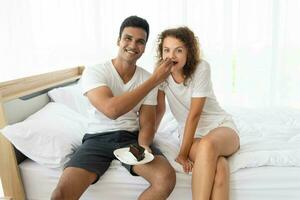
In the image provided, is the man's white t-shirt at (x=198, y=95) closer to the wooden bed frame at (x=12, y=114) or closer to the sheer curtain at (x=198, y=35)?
the wooden bed frame at (x=12, y=114)

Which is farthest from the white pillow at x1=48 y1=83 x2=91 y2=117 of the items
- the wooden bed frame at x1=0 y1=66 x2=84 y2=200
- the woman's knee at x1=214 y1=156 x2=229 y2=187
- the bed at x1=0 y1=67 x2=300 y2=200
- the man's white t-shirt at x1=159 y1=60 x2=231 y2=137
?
the woman's knee at x1=214 y1=156 x2=229 y2=187

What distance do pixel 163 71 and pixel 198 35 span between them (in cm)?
135

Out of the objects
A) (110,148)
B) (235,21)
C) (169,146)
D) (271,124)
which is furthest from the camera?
(235,21)

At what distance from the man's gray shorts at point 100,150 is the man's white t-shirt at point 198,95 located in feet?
0.77

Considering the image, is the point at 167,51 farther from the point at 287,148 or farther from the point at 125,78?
the point at 287,148

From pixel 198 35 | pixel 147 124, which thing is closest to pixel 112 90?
pixel 147 124

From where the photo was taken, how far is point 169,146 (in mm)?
1598

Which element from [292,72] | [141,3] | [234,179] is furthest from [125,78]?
[292,72]

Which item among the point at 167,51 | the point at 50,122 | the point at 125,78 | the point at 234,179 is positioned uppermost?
the point at 167,51

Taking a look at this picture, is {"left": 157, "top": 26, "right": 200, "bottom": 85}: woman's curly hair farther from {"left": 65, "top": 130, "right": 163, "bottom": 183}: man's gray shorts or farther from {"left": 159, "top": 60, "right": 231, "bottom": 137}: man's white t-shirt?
{"left": 65, "top": 130, "right": 163, "bottom": 183}: man's gray shorts

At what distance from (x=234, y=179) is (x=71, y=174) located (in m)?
0.70

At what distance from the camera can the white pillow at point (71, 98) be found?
6.46 ft

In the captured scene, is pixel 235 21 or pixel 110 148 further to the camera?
pixel 235 21

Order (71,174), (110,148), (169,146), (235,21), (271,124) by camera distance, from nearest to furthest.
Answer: (71,174), (110,148), (169,146), (271,124), (235,21)
